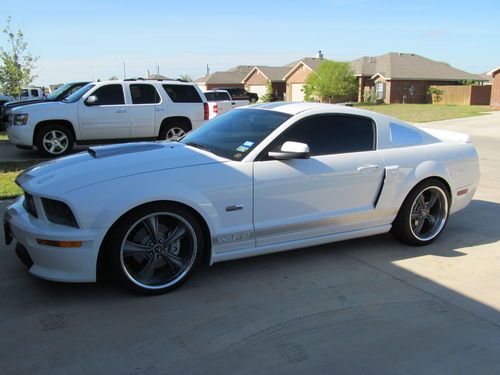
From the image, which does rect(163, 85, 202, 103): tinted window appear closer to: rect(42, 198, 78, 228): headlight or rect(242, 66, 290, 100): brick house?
rect(42, 198, 78, 228): headlight

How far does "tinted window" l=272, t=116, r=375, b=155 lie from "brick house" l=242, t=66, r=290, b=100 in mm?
57148

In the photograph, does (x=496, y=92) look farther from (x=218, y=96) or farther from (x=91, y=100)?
(x=91, y=100)

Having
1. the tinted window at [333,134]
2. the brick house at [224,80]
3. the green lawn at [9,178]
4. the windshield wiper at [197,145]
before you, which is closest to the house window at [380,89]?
the brick house at [224,80]

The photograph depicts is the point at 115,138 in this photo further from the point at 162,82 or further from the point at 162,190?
the point at 162,190

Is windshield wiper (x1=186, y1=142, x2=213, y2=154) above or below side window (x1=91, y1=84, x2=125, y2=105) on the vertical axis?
below

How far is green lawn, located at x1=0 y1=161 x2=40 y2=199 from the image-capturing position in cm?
715

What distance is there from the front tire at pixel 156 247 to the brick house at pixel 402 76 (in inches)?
1908

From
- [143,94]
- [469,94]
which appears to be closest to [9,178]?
[143,94]

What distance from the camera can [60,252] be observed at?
11.9 ft

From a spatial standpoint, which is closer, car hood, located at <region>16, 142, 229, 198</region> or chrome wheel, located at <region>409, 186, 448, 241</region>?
car hood, located at <region>16, 142, 229, 198</region>

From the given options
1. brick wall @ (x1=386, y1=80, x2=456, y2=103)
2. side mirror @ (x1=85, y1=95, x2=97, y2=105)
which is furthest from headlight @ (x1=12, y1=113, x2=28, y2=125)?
brick wall @ (x1=386, y1=80, x2=456, y2=103)

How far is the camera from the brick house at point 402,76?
49.7m

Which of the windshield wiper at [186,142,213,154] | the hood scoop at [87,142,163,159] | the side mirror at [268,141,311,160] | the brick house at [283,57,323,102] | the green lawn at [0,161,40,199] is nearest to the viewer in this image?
the side mirror at [268,141,311,160]

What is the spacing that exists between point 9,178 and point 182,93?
5051 mm
